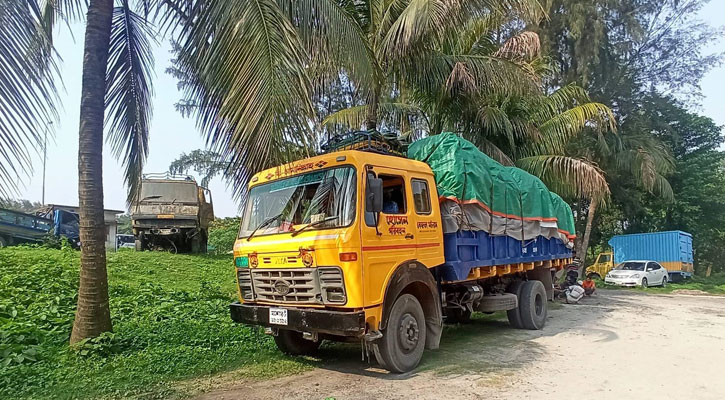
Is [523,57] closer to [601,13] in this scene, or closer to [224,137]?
[224,137]

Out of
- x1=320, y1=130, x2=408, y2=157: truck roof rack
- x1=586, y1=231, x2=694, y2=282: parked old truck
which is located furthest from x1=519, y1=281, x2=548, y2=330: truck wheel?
x1=586, y1=231, x2=694, y2=282: parked old truck

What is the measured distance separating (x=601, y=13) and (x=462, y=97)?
1563cm

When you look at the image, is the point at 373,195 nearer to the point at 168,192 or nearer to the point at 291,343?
the point at 291,343

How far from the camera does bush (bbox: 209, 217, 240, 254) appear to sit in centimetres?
2605

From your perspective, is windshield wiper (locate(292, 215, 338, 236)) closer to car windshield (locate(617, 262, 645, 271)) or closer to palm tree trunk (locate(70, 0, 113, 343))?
palm tree trunk (locate(70, 0, 113, 343))

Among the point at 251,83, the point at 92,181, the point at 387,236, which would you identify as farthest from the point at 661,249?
the point at 92,181

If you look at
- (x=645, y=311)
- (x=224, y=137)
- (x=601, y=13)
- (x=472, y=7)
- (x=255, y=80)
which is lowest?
(x=645, y=311)

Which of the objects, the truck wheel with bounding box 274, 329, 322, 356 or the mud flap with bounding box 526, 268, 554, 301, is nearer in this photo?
the truck wheel with bounding box 274, 329, 322, 356

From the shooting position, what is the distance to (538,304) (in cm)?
A: 983

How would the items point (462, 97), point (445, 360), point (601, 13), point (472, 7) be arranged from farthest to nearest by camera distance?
1. point (601, 13)
2. point (462, 97)
3. point (472, 7)
4. point (445, 360)

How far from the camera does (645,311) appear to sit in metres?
12.6

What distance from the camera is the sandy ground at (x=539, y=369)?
5363 millimetres

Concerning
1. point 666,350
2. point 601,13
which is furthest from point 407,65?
point 601,13

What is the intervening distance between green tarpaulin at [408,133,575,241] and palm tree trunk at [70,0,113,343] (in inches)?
172
